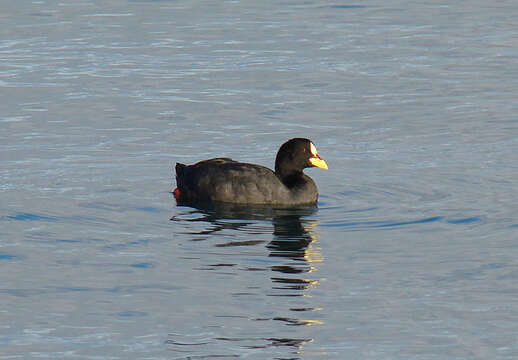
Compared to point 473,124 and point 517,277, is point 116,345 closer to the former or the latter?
point 517,277

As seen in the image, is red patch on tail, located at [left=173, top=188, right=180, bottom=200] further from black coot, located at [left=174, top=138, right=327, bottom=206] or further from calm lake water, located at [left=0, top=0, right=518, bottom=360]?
calm lake water, located at [left=0, top=0, right=518, bottom=360]

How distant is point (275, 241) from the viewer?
15516 mm

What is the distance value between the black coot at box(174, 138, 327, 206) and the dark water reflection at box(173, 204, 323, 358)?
214 millimetres

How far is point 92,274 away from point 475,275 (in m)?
4.31

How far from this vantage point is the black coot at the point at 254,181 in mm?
17906

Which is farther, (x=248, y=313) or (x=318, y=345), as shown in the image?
(x=248, y=313)

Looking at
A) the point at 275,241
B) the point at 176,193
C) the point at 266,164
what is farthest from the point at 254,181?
the point at 275,241

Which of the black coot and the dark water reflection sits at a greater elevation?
the black coot

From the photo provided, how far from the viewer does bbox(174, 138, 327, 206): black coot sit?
17906mm

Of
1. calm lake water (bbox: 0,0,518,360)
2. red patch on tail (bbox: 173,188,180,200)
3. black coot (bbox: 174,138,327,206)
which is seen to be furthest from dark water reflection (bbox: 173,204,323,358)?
red patch on tail (bbox: 173,188,180,200)

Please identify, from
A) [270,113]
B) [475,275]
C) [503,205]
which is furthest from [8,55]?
[475,275]

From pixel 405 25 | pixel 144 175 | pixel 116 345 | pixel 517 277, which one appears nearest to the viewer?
pixel 116 345

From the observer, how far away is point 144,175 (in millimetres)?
19328

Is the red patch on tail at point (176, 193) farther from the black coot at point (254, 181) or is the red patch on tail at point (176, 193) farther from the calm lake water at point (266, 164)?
the calm lake water at point (266, 164)
